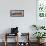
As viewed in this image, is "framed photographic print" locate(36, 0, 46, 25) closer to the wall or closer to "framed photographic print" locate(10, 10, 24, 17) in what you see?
the wall

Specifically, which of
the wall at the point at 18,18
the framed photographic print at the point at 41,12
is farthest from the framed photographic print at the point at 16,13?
the framed photographic print at the point at 41,12

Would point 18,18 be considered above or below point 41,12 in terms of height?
below

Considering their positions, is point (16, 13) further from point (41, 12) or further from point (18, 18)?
point (41, 12)

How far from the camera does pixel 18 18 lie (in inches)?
277

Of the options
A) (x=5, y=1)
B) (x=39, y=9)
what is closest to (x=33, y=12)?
(x=39, y=9)

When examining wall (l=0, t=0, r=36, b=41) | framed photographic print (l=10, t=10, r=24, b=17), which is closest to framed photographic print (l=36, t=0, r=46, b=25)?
wall (l=0, t=0, r=36, b=41)

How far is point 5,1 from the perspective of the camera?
22.8 feet

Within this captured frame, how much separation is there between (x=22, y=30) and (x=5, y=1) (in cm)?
148

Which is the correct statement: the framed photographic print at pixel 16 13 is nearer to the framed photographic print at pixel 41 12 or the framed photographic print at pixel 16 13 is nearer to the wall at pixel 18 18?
the wall at pixel 18 18

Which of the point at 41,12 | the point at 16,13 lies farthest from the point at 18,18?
the point at 41,12

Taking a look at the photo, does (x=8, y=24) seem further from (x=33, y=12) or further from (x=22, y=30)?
(x=33, y=12)

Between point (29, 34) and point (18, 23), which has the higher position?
point (18, 23)

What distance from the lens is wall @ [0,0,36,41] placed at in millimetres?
6961

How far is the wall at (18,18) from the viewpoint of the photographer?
6961 mm
